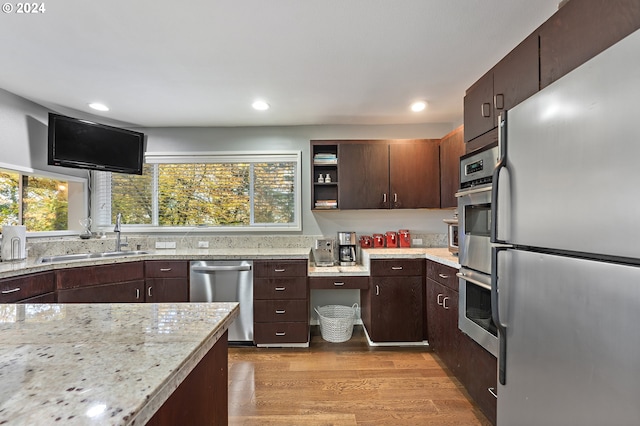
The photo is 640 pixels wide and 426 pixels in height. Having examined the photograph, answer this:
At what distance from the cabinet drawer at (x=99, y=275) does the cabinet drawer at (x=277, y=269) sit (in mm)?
1136

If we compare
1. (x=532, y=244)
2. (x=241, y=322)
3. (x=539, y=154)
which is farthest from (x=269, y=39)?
(x=241, y=322)

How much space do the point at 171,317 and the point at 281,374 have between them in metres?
1.79

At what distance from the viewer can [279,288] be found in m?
2.91

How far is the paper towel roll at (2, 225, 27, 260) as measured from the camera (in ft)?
7.95

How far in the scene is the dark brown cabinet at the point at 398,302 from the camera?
2846mm

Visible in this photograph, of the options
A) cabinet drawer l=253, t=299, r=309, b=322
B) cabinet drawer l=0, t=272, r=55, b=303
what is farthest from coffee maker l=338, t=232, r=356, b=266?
cabinet drawer l=0, t=272, r=55, b=303

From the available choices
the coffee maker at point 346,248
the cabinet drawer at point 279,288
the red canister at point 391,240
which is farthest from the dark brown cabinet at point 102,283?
the red canister at point 391,240

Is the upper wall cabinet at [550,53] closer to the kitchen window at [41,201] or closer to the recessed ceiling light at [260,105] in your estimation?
the recessed ceiling light at [260,105]

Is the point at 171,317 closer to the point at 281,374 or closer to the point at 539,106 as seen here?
the point at 539,106

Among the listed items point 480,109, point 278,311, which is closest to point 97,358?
point 480,109

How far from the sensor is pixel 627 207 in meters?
0.78

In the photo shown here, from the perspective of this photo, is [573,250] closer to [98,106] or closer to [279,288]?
Answer: [279,288]

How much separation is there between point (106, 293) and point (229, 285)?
1.07 m

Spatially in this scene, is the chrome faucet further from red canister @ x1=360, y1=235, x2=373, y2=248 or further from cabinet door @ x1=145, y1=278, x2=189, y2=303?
red canister @ x1=360, y1=235, x2=373, y2=248
